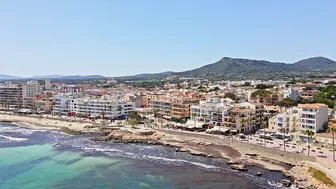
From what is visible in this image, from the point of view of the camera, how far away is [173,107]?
78812mm

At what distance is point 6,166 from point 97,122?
33964mm

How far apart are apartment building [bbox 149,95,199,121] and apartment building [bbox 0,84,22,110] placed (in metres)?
53.1

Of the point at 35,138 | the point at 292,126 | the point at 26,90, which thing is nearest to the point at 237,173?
the point at 292,126

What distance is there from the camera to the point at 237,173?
40.6m

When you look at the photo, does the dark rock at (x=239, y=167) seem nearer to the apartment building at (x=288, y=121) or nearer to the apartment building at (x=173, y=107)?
the apartment building at (x=288, y=121)

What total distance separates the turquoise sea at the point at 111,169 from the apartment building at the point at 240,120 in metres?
14.1

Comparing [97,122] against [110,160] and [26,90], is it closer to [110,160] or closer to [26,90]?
[110,160]

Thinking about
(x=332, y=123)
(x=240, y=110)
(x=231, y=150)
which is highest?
(x=240, y=110)

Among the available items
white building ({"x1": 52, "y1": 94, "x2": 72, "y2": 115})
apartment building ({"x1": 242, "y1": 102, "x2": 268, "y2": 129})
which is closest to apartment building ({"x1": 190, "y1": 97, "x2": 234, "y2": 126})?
apartment building ({"x1": 242, "y1": 102, "x2": 268, "y2": 129})

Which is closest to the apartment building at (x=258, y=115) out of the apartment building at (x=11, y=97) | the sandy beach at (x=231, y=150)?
the sandy beach at (x=231, y=150)

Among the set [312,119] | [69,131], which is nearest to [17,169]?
[69,131]

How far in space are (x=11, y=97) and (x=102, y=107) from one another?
157 feet

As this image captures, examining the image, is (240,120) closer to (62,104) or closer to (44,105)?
(62,104)

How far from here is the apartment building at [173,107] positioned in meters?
77.1
